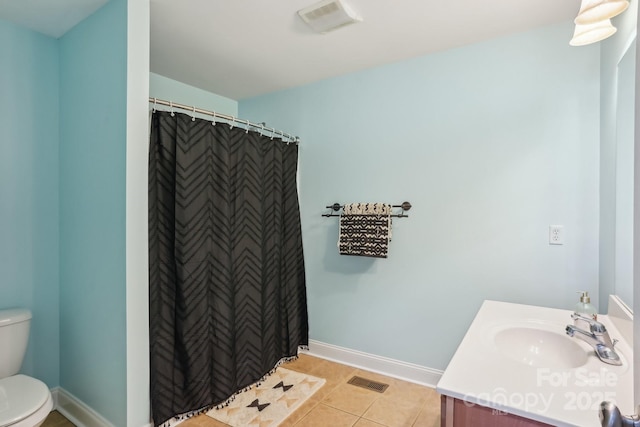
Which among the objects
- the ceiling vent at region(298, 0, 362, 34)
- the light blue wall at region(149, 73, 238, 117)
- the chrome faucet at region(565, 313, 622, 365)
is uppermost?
the ceiling vent at region(298, 0, 362, 34)

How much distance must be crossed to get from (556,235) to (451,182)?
681 mm

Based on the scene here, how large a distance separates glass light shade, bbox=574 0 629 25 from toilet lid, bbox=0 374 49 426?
2.85 meters

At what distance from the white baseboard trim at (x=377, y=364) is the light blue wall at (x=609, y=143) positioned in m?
1.21

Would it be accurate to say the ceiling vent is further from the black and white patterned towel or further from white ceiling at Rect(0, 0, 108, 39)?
the black and white patterned towel

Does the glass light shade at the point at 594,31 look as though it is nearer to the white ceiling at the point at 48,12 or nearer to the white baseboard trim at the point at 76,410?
the white ceiling at the point at 48,12

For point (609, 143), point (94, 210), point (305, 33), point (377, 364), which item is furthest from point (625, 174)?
point (94, 210)

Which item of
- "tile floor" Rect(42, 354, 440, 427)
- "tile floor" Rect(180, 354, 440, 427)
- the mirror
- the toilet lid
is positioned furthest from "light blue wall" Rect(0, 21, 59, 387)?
the mirror

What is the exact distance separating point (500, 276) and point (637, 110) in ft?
5.59

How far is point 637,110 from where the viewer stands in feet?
1.94

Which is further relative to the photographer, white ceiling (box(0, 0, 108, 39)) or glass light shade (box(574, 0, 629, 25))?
white ceiling (box(0, 0, 108, 39))

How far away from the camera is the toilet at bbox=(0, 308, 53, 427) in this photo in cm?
145

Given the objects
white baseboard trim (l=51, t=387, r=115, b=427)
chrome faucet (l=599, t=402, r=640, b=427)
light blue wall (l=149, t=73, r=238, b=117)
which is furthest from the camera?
light blue wall (l=149, t=73, r=238, b=117)

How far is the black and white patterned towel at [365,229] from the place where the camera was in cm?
238

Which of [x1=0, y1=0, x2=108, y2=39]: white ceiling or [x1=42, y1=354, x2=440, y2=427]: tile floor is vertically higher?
[x1=0, y1=0, x2=108, y2=39]: white ceiling
